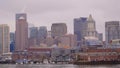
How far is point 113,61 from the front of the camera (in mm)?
192500

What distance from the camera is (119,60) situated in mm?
197000

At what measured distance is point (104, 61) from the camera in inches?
7608

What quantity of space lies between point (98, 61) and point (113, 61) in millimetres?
6752

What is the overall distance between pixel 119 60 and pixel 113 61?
5.59 meters

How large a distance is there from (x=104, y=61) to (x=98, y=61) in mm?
2721

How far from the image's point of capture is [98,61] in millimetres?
193875

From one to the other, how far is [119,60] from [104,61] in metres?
8.19
